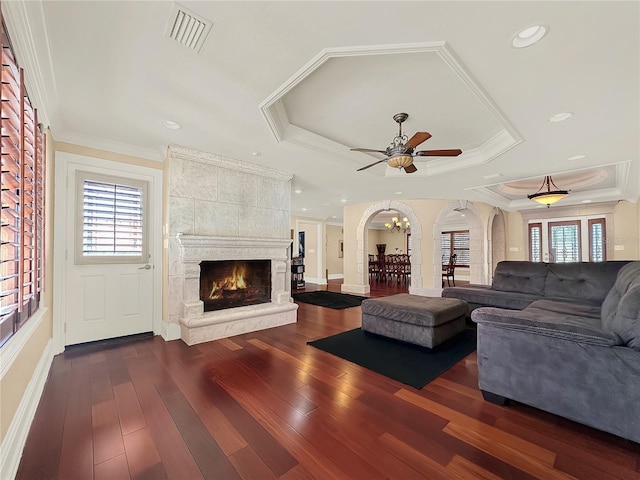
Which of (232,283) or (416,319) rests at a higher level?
(232,283)

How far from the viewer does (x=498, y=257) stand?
8133 millimetres

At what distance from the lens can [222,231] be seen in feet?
12.5

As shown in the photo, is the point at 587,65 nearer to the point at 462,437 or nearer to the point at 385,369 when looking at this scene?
the point at 462,437

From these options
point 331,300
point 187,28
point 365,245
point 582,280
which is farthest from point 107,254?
point 582,280

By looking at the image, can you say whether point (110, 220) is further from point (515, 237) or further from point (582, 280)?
point (515, 237)

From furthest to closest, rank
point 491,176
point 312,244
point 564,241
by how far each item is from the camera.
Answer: point 312,244
point 564,241
point 491,176

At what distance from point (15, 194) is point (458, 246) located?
12.6m

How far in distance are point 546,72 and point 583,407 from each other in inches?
90.0

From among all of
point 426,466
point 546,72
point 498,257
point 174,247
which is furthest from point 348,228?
point 426,466

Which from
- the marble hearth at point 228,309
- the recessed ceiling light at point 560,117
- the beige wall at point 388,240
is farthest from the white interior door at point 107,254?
the beige wall at point 388,240

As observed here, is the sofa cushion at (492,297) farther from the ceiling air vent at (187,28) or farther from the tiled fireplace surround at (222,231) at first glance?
the ceiling air vent at (187,28)

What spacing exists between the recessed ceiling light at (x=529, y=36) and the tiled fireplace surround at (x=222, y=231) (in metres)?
3.29

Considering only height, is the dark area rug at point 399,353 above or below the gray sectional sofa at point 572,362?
below

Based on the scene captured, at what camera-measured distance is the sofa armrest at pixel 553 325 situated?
1.62 meters
